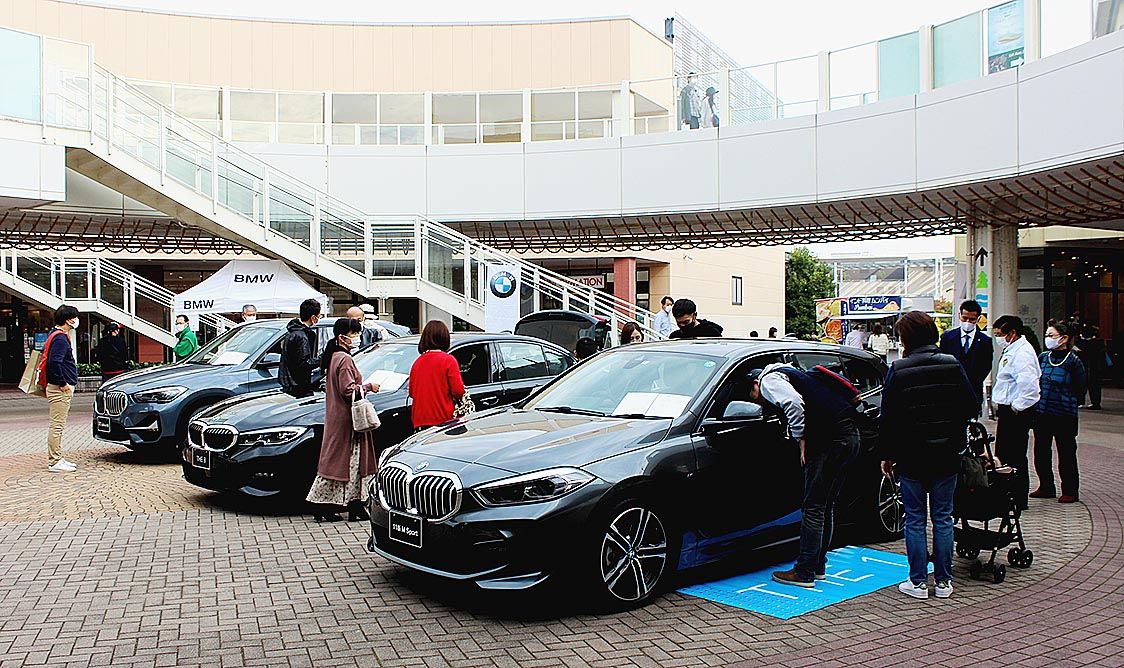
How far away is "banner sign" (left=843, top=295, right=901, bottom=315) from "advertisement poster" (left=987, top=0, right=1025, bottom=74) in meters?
27.1

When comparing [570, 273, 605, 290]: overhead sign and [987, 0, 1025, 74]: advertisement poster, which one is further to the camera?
[570, 273, 605, 290]: overhead sign

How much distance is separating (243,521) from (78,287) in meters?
21.9

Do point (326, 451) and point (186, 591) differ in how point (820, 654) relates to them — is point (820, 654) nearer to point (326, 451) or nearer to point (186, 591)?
point (186, 591)

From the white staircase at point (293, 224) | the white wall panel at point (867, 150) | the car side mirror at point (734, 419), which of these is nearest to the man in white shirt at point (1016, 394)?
the car side mirror at point (734, 419)

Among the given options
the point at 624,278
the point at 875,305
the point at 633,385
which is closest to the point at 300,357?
→ the point at 633,385

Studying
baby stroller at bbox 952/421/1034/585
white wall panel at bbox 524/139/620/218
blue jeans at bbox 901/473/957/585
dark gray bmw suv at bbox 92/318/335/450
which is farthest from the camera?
white wall panel at bbox 524/139/620/218

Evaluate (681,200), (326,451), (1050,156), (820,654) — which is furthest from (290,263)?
(820,654)

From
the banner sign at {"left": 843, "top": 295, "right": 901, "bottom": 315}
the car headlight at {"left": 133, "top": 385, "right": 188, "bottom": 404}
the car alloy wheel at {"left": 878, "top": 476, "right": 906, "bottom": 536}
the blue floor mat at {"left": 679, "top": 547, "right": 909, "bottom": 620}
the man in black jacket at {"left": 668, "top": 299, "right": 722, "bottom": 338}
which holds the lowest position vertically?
the blue floor mat at {"left": 679, "top": 547, "right": 909, "bottom": 620}

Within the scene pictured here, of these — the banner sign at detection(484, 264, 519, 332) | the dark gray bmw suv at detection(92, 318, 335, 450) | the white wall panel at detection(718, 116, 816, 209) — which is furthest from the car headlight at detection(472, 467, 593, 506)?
the white wall panel at detection(718, 116, 816, 209)

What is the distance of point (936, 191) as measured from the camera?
57.3ft

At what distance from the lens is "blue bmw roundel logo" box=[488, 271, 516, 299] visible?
19066mm

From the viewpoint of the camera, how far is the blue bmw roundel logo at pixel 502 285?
19.1 m

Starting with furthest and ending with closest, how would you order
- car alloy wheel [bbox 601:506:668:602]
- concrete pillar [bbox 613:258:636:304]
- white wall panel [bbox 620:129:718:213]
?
concrete pillar [bbox 613:258:636:304], white wall panel [bbox 620:129:718:213], car alloy wheel [bbox 601:506:668:602]

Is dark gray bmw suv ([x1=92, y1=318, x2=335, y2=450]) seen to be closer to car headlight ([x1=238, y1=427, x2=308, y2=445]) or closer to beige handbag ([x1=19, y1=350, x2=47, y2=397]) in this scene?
beige handbag ([x1=19, y1=350, x2=47, y2=397])
